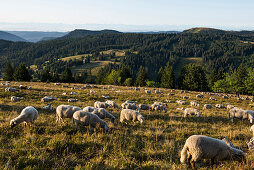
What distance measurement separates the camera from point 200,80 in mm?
68688

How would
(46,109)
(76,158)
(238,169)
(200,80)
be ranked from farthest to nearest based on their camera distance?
(200,80)
(46,109)
(76,158)
(238,169)

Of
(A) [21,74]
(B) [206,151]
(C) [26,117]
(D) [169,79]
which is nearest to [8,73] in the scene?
(A) [21,74]

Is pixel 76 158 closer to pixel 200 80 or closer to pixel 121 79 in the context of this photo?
pixel 200 80

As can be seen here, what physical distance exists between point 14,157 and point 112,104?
41.2 feet

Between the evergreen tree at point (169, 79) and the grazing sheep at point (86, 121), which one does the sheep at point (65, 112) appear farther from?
the evergreen tree at point (169, 79)

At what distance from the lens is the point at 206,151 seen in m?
5.13

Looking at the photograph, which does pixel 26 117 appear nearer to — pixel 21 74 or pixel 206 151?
pixel 206 151

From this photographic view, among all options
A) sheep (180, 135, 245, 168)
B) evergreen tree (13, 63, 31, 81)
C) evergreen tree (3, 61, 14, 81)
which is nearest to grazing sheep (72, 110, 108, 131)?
sheep (180, 135, 245, 168)

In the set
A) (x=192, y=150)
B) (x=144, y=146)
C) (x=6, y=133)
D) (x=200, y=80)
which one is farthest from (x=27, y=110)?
(x=200, y=80)

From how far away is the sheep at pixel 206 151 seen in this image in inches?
201

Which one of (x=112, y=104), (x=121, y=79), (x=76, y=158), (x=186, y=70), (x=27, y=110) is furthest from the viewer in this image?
(x=121, y=79)

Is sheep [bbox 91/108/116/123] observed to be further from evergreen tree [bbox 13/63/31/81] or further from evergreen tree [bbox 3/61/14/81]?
evergreen tree [bbox 3/61/14/81]

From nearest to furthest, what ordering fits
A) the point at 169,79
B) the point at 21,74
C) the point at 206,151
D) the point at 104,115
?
the point at 206,151 < the point at 104,115 < the point at 21,74 < the point at 169,79

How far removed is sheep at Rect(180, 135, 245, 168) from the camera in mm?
5094
